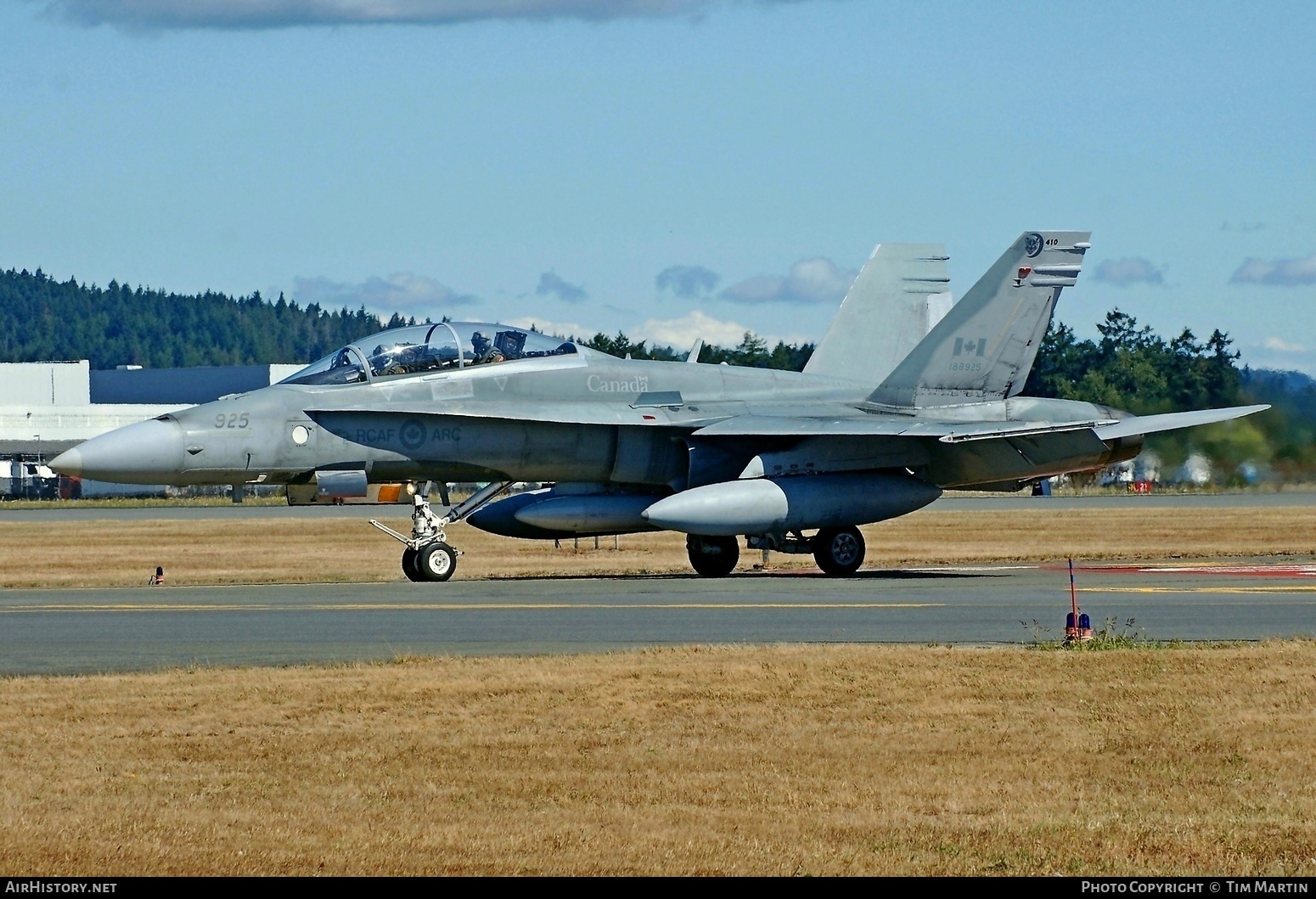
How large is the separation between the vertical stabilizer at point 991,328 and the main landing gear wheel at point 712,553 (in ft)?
10.0

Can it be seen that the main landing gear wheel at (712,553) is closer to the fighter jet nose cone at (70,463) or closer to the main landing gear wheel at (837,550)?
the main landing gear wheel at (837,550)

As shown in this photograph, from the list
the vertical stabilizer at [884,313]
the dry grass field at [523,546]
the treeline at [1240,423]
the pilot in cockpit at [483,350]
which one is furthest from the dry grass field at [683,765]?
the treeline at [1240,423]

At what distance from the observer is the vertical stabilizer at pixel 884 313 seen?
2609 cm

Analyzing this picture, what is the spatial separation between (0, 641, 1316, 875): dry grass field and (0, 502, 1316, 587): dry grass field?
13.5m

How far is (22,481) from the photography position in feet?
256

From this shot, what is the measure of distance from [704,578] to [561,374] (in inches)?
129

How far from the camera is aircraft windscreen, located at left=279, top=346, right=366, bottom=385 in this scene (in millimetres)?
20391

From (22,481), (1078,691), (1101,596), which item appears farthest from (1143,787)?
(22,481)

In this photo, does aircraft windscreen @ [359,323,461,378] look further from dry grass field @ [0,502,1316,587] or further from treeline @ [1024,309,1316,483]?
treeline @ [1024,309,1316,483]

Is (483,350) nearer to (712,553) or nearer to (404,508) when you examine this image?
(712,553)

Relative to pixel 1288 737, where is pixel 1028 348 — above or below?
above

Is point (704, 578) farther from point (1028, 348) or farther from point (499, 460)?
point (1028, 348)

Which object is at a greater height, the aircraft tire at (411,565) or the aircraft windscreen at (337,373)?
the aircraft windscreen at (337,373)

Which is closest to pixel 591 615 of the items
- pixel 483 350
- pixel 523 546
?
pixel 483 350
